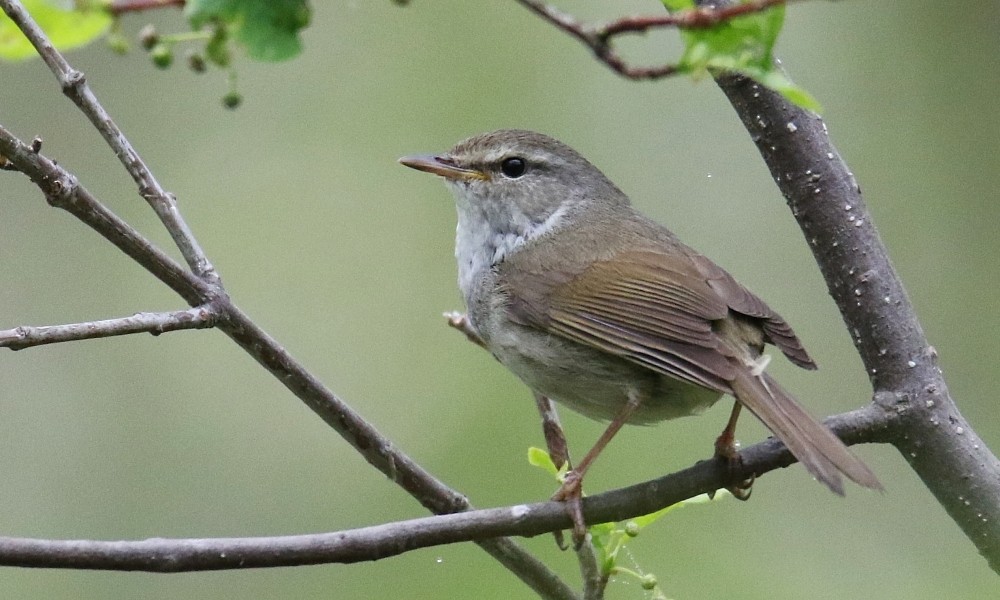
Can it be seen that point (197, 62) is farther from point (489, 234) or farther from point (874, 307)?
point (489, 234)

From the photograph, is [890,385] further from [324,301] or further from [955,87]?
[324,301]

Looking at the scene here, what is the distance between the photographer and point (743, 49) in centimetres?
183

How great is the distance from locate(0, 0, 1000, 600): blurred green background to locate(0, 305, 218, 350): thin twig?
257 centimetres

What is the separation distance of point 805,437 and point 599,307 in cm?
106

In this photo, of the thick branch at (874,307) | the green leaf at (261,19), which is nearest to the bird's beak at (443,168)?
the thick branch at (874,307)

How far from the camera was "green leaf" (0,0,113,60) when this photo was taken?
91.6 inches

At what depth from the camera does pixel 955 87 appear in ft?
23.4

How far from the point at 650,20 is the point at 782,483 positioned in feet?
17.2

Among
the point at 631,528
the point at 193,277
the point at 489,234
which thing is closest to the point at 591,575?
the point at 631,528

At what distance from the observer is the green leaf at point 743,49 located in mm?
1738

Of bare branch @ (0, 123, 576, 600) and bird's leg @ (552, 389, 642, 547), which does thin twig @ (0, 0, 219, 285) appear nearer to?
bare branch @ (0, 123, 576, 600)

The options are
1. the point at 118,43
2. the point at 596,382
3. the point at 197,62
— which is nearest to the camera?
the point at 197,62

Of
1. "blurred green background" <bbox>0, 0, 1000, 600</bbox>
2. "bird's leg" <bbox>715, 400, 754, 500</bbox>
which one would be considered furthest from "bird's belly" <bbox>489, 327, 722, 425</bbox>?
"blurred green background" <bbox>0, 0, 1000, 600</bbox>

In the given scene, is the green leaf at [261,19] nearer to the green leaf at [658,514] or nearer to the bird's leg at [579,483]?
the bird's leg at [579,483]
